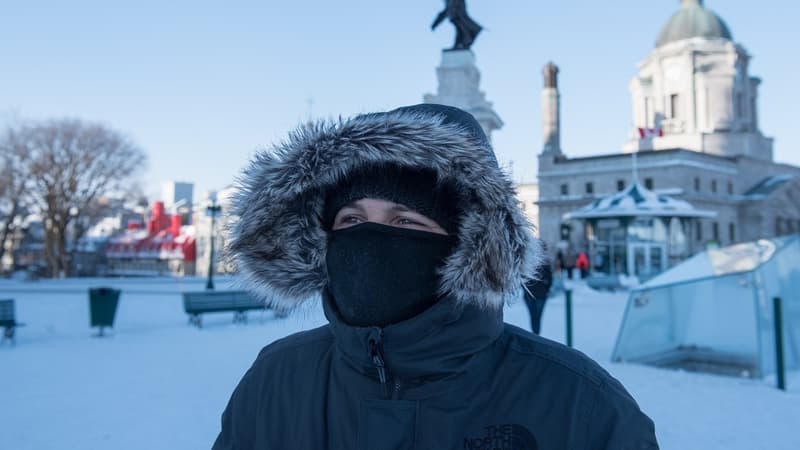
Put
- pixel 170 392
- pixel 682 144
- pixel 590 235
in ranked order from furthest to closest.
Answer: pixel 682 144
pixel 590 235
pixel 170 392

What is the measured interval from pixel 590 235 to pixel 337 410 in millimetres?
40647

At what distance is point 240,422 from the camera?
6.29ft

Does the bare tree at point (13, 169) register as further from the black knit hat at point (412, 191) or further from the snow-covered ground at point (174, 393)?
the black knit hat at point (412, 191)

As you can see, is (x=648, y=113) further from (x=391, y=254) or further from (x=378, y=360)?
(x=378, y=360)

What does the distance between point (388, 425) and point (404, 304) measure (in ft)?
1.26

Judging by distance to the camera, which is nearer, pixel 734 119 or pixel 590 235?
pixel 590 235

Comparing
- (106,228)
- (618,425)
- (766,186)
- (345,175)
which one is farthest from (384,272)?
(106,228)

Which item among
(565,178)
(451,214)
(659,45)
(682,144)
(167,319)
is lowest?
(167,319)

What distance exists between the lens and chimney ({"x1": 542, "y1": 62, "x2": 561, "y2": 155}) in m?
57.7

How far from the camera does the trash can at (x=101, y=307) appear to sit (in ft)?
37.4

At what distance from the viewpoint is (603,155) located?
5106 centimetres

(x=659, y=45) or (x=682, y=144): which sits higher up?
(x=659, y=45)

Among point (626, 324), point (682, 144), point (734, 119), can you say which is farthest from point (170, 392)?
point (734, 119)

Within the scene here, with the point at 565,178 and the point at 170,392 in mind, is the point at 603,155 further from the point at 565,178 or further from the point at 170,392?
the point at 170,392
